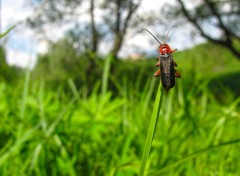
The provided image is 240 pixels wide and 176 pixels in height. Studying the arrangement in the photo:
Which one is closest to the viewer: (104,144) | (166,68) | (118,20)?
(166,68)

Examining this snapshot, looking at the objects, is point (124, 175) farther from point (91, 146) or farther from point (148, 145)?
point (148, 145)

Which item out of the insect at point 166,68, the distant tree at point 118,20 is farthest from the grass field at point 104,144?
the distant tree at point 118,20

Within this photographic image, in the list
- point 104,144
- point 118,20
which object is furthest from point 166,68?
point 118,20

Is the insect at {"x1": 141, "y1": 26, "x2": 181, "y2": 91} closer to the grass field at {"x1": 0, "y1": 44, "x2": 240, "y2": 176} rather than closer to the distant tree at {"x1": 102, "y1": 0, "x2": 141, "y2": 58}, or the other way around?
the grass field at {"x1": 0, "y1": 44, "x2": 240, "y2": 176}

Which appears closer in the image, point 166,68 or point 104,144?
point 166,68

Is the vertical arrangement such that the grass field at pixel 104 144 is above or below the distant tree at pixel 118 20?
below

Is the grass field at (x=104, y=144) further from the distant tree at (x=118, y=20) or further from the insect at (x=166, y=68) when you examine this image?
the distant tree at (x=118, y=20)

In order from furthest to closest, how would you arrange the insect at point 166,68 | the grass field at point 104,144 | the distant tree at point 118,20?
the distant tree at point 118,20 → the grass field at point 104,144 → the insect at point 166,68

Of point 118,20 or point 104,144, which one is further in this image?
point 118,20

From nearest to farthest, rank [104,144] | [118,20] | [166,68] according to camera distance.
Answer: [166,68], [104,144], [118,20]

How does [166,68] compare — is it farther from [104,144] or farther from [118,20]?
[118,20]

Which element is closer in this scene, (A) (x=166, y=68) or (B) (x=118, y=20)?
(A) (x=166, y=68)

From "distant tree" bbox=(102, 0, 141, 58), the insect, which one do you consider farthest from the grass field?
"distant tree" bbox=(102, 0, 141, 58)
